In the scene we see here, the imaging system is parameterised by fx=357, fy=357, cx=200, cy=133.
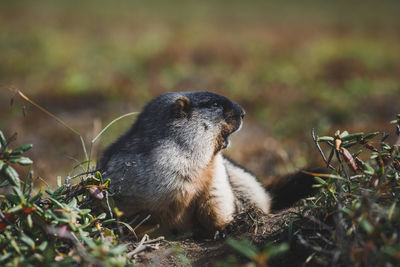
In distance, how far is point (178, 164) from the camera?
136 inches

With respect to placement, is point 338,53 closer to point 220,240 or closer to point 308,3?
point 220,240

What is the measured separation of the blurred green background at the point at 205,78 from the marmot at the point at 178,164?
3.36 feet

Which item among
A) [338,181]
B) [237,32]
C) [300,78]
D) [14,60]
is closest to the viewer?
[338,181]

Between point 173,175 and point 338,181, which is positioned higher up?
point 338,181

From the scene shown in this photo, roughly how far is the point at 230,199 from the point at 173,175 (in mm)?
810

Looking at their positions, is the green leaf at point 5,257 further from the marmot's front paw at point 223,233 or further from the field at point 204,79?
the marmot's front paw at point 223,233

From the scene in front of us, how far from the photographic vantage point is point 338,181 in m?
2.79

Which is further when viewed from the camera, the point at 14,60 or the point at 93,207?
the point at 14,60

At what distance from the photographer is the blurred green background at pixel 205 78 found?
27.7ft

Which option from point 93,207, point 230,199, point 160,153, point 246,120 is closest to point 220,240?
point 230,199

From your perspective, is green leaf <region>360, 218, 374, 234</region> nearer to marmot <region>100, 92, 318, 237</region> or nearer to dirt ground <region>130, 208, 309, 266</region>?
dirt ground <region>130, 208, 309, 266</region>

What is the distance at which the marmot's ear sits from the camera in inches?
147

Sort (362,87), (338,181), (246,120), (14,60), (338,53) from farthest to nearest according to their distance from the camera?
(338,53), (14,60), (362,87), (246,120), (338,181)

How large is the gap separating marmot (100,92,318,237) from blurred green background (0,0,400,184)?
1.02 meters
